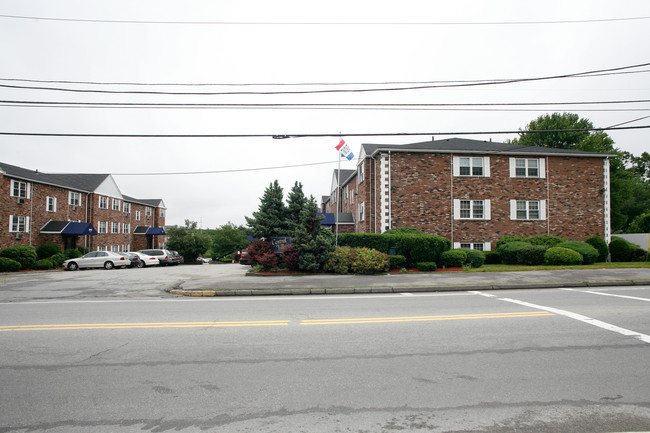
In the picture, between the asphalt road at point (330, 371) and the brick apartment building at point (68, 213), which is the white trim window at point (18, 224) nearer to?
the brick apartment building at point (68, 213)

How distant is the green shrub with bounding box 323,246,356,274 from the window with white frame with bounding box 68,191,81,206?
3157cm

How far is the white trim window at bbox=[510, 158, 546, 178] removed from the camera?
23.6 metres

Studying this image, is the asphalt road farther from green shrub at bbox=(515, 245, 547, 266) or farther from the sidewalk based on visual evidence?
green shrub at bbox=(515, 245, 547, 266)

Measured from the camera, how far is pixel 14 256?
2467cm

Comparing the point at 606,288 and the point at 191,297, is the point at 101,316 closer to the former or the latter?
the point at 191,297

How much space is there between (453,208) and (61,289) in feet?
68.4

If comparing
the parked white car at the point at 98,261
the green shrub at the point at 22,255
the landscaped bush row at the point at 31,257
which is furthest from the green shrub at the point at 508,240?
the green shrub at the point at 22,255

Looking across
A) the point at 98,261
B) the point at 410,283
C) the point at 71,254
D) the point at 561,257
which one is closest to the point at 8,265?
the point at 98,261

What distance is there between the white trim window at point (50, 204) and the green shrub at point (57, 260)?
6.06m

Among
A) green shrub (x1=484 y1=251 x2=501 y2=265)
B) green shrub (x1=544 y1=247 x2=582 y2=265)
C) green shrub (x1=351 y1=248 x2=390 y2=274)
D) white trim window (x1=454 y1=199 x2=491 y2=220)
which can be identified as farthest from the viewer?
white trim window (x1=454 y1=199 x2=491 y2=220)

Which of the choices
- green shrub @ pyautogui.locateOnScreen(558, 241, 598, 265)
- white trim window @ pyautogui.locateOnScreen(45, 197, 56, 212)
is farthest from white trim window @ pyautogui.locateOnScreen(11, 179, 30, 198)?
green shrub @ pyautogui.locateOnScreen(558, 241, 598, 265)

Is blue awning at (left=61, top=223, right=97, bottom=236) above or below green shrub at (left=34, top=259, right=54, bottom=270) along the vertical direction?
above

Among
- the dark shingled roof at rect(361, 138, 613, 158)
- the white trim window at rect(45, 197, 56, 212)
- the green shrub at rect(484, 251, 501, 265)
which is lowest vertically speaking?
the green shrub at rect(484, 251, 501, 265)

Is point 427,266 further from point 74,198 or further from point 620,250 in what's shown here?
point 74,198
